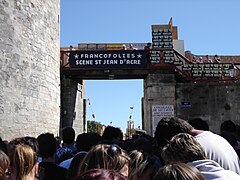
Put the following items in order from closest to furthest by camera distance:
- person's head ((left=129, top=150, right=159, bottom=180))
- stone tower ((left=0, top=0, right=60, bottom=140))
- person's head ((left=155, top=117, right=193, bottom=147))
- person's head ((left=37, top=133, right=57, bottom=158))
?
person's head ((left=129, top=150, right=159, bottom=180))
person's head ((left=155, top=117, right=193, bottom=147))
person's head ((left=37, top=133, right=57, bottom=158))
stone tower ((left=0, top=0, right=60, bottom=140))

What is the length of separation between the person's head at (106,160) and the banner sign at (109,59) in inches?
Answer: 482

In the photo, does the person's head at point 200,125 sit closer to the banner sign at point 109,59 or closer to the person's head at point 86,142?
the person's head at point 86,142

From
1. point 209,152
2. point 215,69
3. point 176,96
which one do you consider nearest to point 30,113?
point 176,96

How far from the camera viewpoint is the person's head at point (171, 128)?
3254 mm

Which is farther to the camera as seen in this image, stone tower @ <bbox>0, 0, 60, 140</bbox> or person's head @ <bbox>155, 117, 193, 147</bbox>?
stone tower @ <bbox>0, 0, 60, 140</bbox>

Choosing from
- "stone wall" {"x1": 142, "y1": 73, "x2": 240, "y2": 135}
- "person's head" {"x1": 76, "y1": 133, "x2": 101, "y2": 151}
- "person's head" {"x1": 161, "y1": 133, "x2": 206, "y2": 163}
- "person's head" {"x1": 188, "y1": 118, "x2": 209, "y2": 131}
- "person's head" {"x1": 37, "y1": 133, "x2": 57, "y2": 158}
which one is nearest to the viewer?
"person's head" {"x1": 161, "y1": 133, "x2": 206, "y2": 163}

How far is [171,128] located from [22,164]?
1386mm

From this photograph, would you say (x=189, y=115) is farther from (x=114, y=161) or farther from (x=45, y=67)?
(x=114, y=161)

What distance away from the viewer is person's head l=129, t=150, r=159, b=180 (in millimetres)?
2607

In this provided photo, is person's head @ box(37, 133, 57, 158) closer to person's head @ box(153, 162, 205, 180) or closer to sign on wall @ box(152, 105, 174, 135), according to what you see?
person's head @ box(153, 162, 205, 180)

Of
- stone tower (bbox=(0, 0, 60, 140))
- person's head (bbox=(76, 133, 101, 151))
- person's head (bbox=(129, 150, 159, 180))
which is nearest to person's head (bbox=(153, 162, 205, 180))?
person's head (bbox=(129, 150, 159, 180))

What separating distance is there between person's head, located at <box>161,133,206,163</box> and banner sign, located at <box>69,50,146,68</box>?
39.5ft

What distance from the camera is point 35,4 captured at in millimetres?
11570

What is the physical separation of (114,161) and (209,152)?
1001 millimetres
